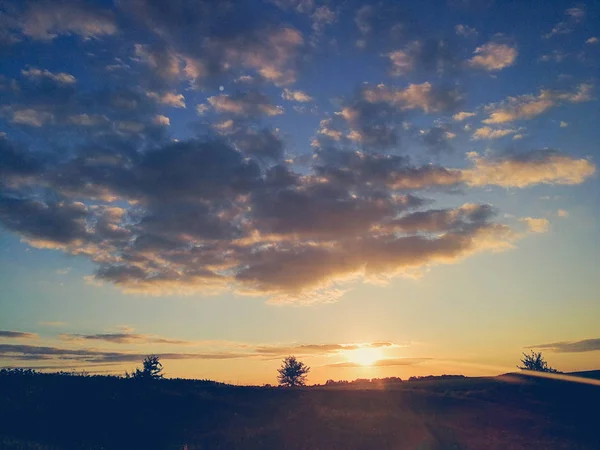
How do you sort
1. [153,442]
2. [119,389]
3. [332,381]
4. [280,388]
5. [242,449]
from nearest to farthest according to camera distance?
1. [242,449]
2. [153,442]
3. [119,389]
4. [280,388]
5. [332,381]

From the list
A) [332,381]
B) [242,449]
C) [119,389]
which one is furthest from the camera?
[332,381]

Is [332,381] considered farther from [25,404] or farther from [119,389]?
[25,404]

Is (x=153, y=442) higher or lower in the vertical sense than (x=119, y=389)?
lower

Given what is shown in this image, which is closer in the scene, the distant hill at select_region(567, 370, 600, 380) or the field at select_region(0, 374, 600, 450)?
the field at select_region(0, 374, 600, 450)

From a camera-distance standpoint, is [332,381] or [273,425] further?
[332,381]

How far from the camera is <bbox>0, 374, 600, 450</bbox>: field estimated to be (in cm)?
2745

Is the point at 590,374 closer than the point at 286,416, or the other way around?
the point at 286,416

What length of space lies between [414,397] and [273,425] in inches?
552

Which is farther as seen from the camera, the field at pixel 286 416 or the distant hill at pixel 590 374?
the distant hill at pixel 590 374

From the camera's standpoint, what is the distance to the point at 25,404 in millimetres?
30906

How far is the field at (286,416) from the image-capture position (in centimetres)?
2745

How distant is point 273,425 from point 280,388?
1173 cm

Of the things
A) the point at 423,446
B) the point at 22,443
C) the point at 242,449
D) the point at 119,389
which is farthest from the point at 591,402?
the point at 22,443

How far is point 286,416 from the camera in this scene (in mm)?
33281
